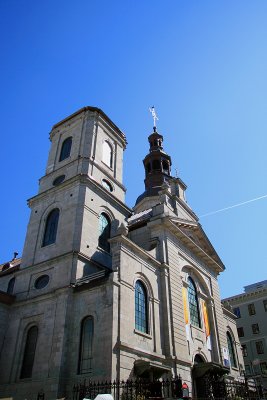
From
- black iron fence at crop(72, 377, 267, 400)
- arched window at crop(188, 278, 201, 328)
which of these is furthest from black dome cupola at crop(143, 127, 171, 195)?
black iron fence at crop(72, 377, 267, 400)

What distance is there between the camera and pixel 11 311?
75.6ft

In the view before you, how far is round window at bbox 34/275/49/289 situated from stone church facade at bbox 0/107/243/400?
0.23 feet

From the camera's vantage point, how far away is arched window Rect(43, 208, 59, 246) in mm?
25531

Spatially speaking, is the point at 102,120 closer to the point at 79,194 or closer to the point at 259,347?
the point at 79,194

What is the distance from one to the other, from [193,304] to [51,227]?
1169cm

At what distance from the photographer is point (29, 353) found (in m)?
20.6

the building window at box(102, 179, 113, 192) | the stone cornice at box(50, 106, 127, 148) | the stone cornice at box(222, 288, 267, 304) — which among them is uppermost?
the stone cornice at box(50, 106, 127, 148)

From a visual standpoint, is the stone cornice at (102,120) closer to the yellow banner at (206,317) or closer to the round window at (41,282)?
the round window at (41,282)

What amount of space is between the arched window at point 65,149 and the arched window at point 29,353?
14.6 meters

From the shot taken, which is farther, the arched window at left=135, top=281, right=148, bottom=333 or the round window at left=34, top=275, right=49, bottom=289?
the round window at left=34, top=275, right=49, bottom=289

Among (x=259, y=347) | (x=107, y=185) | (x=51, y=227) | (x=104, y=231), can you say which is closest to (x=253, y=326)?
(x=259, y=347)

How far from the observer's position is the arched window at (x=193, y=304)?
85.2ft

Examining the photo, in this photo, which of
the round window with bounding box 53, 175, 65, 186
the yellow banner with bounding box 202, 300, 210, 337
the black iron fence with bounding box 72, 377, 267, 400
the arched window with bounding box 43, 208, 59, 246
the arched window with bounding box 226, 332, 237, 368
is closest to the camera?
the black iron fence with bounding box 72, 377, 267, 400

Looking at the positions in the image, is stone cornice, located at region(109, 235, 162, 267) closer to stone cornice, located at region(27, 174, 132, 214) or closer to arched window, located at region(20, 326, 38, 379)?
arched window, located at region(20, 326, 38, 379)
